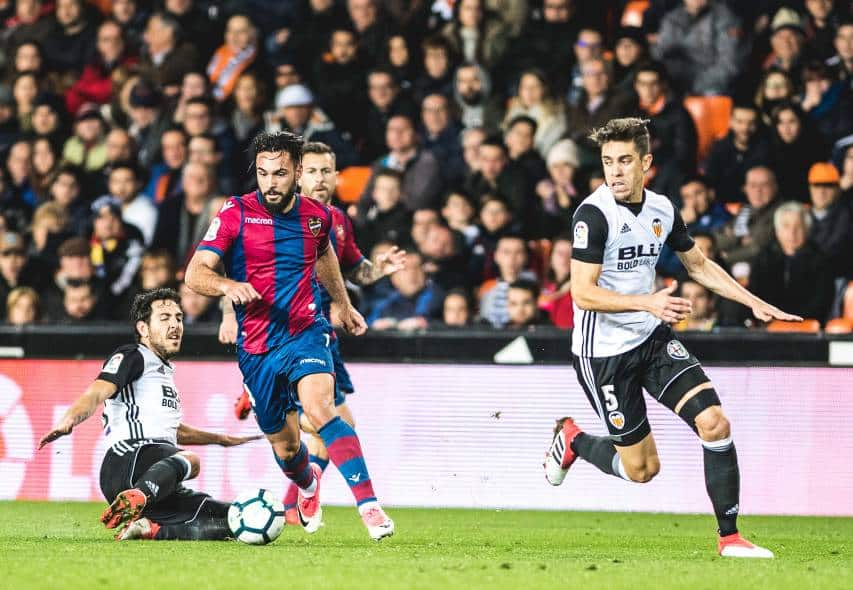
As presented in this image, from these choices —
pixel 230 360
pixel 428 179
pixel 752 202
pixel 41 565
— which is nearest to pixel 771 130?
pixel 752 202

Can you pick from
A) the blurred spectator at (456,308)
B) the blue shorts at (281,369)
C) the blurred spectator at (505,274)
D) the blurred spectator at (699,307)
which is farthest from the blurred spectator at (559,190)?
the blue shorts at (281,369)

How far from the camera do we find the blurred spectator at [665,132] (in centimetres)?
1317

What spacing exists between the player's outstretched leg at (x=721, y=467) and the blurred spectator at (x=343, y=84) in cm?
807

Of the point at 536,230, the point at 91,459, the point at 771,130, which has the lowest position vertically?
the point at 91,459

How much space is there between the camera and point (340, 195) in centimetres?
1432

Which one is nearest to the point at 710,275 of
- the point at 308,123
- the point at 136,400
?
the point at 136,400

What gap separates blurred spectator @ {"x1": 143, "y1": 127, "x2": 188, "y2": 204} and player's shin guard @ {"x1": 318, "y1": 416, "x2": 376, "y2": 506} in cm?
756

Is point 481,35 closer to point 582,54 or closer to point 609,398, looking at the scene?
point 582,54

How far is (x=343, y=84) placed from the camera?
15.0m

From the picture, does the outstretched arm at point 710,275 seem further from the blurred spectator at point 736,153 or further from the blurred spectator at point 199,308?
the blurred spectator at point 199,308

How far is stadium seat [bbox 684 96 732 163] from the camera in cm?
1398

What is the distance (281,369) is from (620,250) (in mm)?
1961

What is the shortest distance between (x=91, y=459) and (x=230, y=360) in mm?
1433

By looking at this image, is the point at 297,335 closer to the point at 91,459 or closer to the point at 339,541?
the point at 339,541
